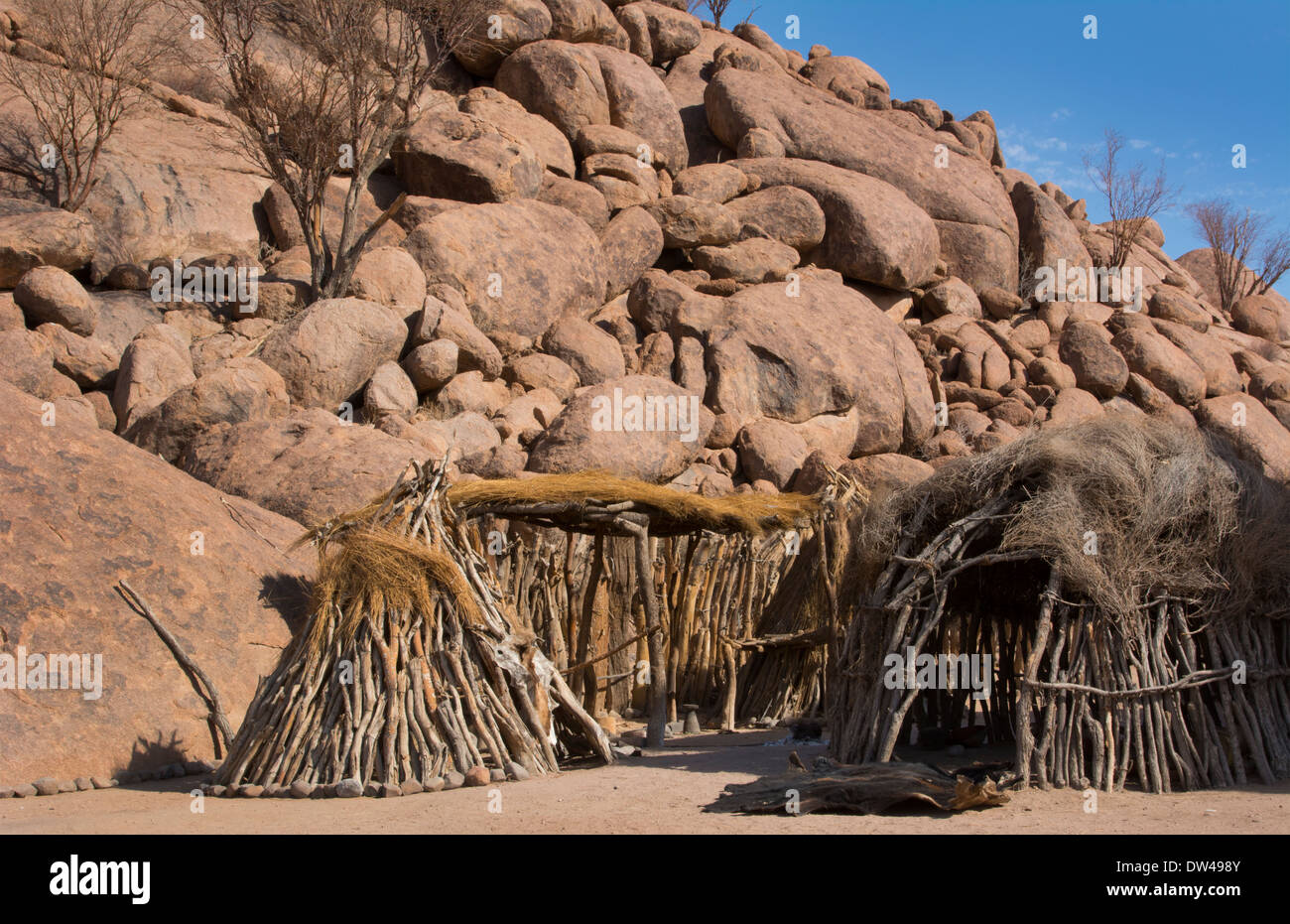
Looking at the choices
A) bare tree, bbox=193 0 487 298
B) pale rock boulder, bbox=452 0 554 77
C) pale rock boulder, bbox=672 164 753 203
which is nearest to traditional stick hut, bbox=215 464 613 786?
bare tree, bbox=193 0 487 298

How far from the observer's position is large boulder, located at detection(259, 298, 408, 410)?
1430 cm

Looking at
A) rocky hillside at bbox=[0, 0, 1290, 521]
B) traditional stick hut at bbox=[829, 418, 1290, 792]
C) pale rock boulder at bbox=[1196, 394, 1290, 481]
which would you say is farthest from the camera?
pale rock boulder at bbox=[1196, 394, 1290, 481]

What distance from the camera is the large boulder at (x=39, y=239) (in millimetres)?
14320

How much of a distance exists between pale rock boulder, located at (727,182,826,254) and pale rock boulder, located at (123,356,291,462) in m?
11.3

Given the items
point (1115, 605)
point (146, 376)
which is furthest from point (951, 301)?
point (1115, 605)

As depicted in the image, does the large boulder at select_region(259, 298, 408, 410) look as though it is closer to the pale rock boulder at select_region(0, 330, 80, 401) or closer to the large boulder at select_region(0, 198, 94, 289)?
the pale rock boulder at select_region(0, 330, 80, 401)

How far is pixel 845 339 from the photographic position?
19422 mm

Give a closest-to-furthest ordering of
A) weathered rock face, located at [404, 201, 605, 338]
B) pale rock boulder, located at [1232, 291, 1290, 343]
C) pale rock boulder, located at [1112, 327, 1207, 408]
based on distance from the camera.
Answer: weathered rock face, located at [404, 201, 605, 338], pale rock boulder, located at [1112, 327, 1207, 408], pale rock boulder, located at [1232, 291, 1290, 343]

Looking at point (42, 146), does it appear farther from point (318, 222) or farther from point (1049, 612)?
point (1049, 612)

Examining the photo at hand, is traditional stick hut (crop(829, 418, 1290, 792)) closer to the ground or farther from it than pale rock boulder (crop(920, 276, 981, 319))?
closer to the ground

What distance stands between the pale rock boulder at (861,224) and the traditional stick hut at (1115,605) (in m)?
15.2

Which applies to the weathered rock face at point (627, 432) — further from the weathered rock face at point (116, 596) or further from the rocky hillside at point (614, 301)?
the weathered rock face at point (116, 596)

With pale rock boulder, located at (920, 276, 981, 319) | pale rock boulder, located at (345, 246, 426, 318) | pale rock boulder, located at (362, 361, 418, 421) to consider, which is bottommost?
pale rock boulder, located at (362, 361, 418, 421)
